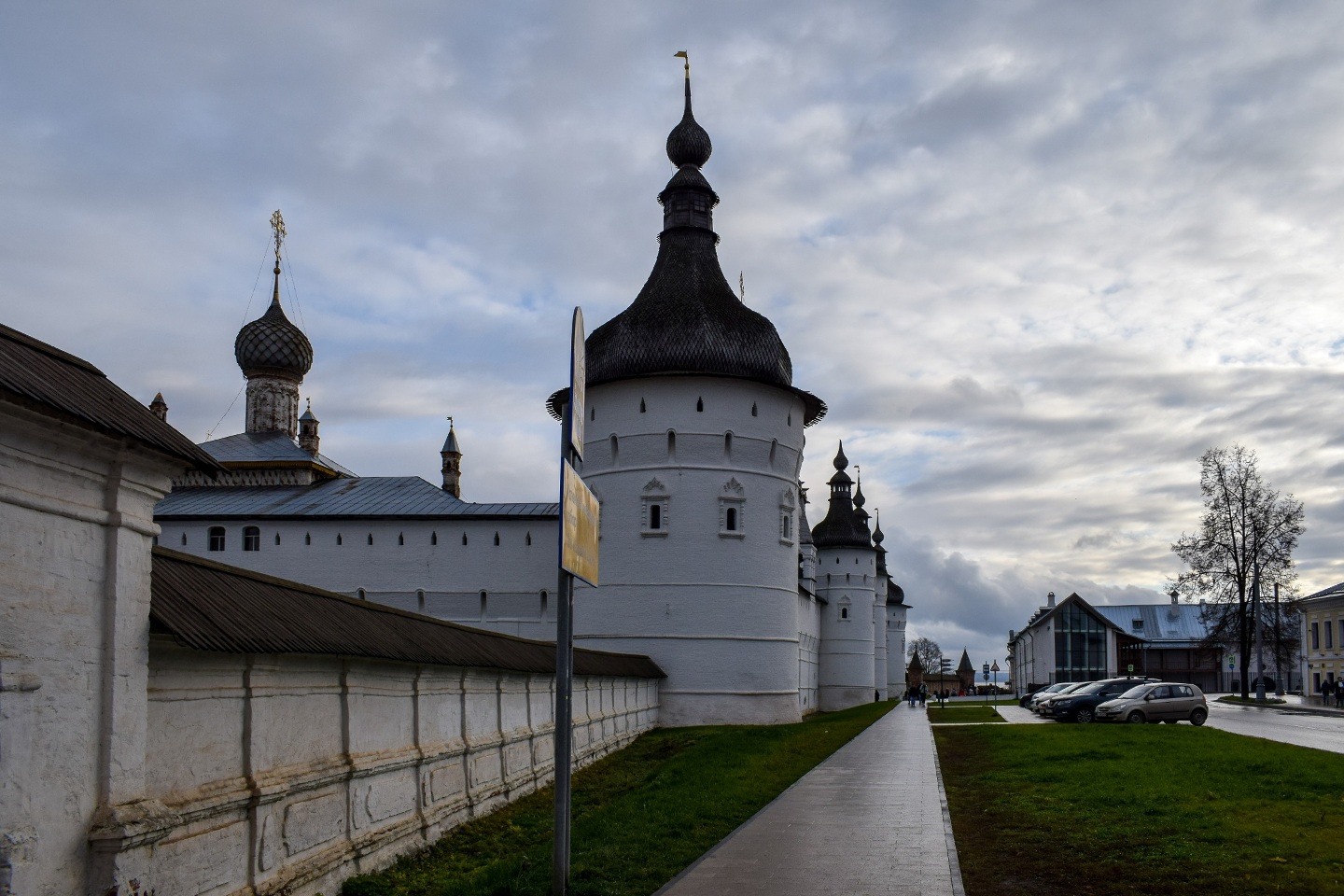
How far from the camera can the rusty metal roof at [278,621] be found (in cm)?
722

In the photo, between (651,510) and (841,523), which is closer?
(651,510)

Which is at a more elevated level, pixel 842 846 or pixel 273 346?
pixel 273 346

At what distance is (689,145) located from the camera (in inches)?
1437

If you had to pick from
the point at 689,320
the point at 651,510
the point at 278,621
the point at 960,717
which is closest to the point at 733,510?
the point at 651,510

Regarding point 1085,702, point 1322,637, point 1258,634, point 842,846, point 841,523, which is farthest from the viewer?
point 841,523

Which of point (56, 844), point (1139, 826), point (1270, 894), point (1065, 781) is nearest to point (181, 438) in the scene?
point (56, 844)

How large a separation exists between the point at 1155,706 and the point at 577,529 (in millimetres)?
23298

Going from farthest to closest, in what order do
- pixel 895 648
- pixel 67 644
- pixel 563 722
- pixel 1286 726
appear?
pixel 895 648 → pixel 1286 726 → pixel 563 722 → pixel 67 644

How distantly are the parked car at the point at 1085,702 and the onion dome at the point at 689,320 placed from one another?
418 inches

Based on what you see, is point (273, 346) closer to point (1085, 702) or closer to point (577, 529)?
point (1085, 702)

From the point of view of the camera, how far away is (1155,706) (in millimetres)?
27578

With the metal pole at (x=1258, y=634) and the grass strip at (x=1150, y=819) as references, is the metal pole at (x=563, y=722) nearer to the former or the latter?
the grass strip at (x=1150, y=819)

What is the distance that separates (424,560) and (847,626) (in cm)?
2597

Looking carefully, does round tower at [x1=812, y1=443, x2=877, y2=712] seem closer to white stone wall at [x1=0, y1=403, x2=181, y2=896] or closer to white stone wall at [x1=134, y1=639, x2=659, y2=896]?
white stone wall at [x1=134, y1=639, x2=659, y2=896]
